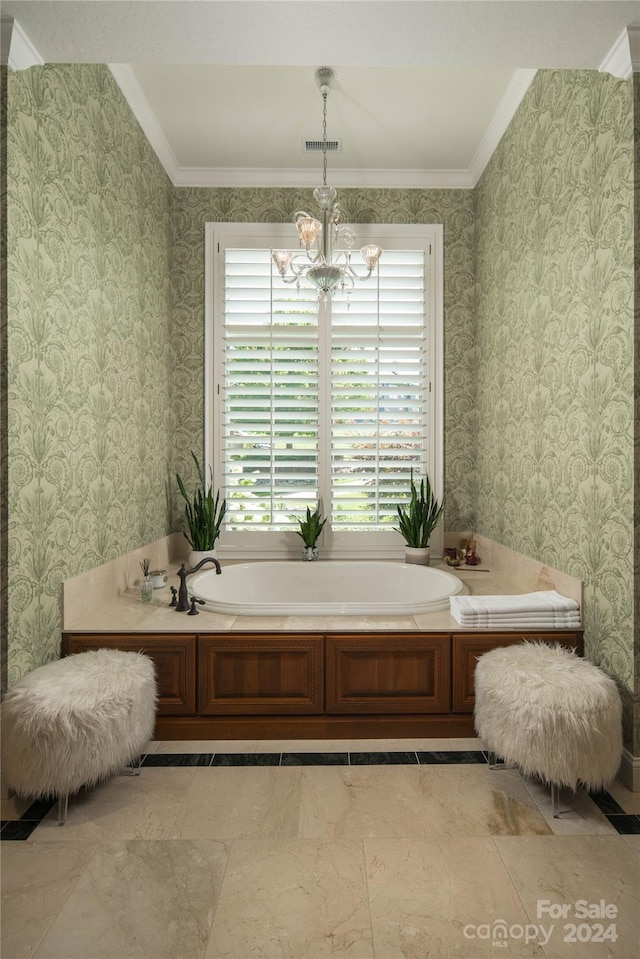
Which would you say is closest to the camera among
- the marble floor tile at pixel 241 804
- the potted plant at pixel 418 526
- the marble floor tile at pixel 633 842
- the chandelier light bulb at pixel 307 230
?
the marble floor tile at pixel 633 842

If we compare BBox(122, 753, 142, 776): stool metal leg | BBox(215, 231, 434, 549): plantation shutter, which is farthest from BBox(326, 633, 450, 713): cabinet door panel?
BBox(215, 231, 434, 549): plantation shutter

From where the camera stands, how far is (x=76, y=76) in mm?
2365

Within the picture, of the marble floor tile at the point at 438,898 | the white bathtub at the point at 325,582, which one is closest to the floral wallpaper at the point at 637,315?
the marble floor tile at the point at 438,898

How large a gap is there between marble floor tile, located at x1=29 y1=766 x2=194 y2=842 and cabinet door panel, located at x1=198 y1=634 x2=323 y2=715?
32 centimetres

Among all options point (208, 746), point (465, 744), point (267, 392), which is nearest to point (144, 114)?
point (267, 392)

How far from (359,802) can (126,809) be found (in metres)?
0.79

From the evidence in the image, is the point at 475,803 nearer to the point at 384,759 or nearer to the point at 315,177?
the point at 384,759

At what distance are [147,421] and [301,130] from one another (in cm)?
185

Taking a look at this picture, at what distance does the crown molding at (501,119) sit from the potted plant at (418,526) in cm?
199

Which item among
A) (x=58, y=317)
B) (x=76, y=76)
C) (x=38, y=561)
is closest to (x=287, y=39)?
(x=76, y=76)

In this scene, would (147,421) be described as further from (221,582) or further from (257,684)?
(257,684)

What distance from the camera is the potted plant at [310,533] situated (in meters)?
3.63

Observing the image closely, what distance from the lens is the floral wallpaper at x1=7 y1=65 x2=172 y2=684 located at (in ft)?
6.55

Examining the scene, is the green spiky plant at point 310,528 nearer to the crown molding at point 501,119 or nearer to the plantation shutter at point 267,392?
the plantation shutter at point 267,392
